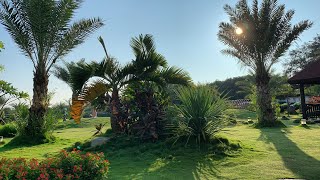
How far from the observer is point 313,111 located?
1627 centimetres

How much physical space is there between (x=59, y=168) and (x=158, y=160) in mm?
2816

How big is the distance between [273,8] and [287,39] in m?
1.53

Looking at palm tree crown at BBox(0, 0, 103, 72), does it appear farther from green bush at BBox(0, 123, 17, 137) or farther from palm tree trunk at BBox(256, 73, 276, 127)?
palm tree trunk at BBox(256, 73, 276, 127)

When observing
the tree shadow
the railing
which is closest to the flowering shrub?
the tree shadow

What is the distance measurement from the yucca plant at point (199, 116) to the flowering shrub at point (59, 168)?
3253 millimetres

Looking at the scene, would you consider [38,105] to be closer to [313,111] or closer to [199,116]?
[199,116]

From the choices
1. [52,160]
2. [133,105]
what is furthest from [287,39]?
[52,160]

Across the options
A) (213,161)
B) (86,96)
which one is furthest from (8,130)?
(213,161)

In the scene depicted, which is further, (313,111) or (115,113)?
(313,111)

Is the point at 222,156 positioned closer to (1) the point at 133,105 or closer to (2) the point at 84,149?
(1) the point at 133,105

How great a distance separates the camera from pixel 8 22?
11242 mm

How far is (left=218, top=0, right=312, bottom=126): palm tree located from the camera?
14.3m

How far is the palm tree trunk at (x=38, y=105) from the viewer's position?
11.5 metres

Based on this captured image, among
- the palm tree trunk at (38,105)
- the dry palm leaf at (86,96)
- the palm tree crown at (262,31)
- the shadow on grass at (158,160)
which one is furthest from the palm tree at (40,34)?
the palm tree crown at (262,31)
